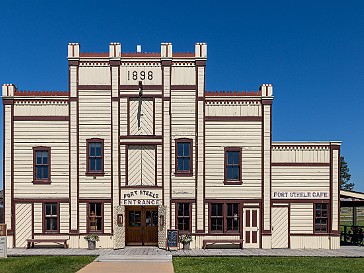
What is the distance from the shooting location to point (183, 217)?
77.9 feet

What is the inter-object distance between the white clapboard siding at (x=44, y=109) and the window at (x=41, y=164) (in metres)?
1.99

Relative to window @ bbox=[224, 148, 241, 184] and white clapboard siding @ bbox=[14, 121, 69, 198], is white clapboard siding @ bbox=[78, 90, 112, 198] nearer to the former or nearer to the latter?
white clapboard siding @ bbox=[14, 121, 69, 198]

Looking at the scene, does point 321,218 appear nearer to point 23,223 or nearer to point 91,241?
point 91,241

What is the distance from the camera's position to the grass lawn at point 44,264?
1742cm

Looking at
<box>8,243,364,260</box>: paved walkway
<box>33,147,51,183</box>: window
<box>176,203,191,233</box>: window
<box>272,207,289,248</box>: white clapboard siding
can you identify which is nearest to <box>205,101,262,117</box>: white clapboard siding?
<box>176,203,191,233</box>: window

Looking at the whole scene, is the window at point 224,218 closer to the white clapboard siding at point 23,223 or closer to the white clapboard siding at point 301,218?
the white clapboard siding at point 301,218

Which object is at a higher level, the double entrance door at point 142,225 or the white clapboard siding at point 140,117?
the white clapboard siding at point 140,117

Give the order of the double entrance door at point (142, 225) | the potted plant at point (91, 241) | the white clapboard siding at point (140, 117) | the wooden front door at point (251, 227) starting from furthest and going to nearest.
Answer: the double entrance door at point (142, 225), the white clapboard siding at point (140, 117), the wooden front door at point (251, 227), the potted plant at point (91, 241)

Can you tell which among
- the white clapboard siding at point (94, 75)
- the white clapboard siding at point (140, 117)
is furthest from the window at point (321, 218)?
the white clapboard siding at point (94, 75)

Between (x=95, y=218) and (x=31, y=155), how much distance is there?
508 centimetres

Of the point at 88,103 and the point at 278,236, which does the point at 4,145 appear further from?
the point at 278,236

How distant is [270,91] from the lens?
24125 mm

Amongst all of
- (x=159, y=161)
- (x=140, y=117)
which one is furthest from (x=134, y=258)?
(x=140, y=117)

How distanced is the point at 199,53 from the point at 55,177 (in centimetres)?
1073
